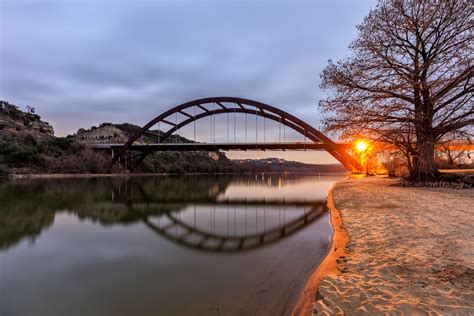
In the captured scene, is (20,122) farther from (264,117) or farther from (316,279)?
(316,279)

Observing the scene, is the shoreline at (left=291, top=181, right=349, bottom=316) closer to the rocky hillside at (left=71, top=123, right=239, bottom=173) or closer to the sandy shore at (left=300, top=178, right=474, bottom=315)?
the sandy shore at (left=300, top=178, right=474, bottom=315)

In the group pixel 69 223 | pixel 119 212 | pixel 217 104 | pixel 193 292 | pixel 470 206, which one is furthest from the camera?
pixel 217 104

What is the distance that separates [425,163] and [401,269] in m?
13.0

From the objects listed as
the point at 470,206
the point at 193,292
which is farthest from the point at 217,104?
the point at 193,292

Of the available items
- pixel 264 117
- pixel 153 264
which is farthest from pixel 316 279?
pixel 264 117

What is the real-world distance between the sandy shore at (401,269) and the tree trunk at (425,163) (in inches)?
337

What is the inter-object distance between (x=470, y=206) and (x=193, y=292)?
822 cm

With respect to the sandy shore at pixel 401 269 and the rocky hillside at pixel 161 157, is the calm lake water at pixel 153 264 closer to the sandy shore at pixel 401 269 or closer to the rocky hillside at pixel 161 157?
the sandy shore at pixel 401 269

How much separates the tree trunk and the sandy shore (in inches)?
337

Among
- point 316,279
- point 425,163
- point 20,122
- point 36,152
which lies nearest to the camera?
point 316,279

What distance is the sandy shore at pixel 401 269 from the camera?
2.47m

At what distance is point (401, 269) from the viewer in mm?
3307

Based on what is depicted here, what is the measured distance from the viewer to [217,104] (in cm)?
4072

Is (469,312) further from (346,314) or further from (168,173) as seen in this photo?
(168,173)
